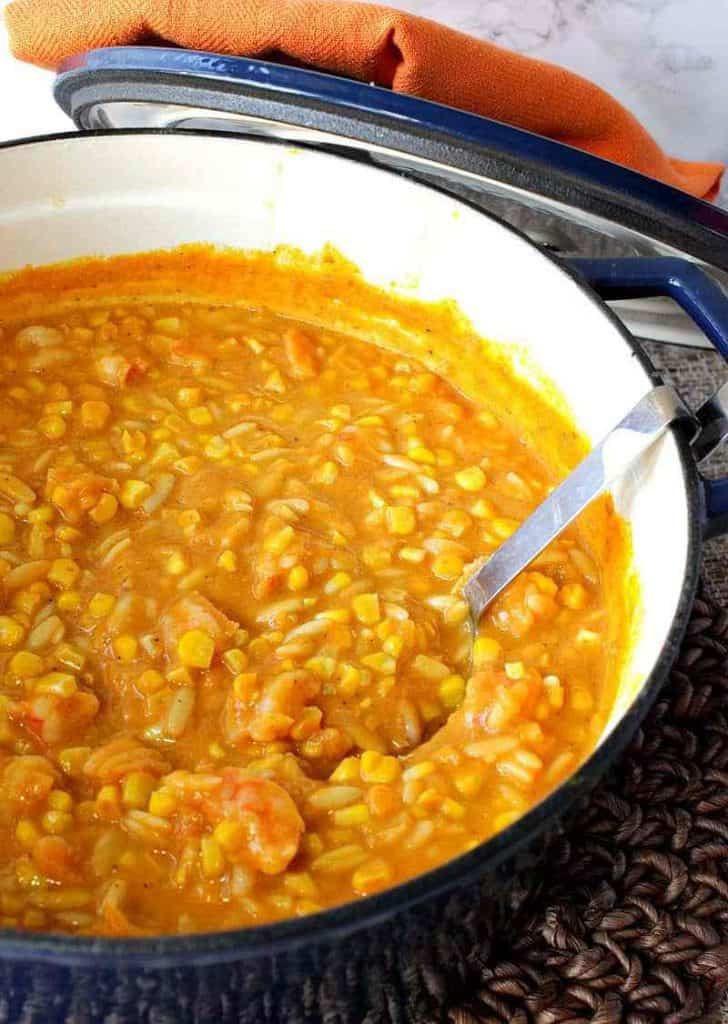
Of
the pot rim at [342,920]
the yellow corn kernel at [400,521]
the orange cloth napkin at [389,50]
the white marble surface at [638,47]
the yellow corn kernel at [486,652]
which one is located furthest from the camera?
the white marble surface at [638,47]

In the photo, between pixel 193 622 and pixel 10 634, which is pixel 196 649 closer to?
pixel 193 622

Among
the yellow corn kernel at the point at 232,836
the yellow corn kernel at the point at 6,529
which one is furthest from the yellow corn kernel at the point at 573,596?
the yellow corn kernel at the point at 6,529

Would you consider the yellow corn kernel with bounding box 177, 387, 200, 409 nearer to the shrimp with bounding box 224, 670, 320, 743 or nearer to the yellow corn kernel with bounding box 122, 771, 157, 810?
the shrimp with bounding box 224, 670, 320, 743

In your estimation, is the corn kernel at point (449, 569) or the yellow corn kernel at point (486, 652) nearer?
the yellow corn kernel at point (486, 652)

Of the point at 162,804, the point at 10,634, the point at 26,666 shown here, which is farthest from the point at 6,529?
the point at 162,804

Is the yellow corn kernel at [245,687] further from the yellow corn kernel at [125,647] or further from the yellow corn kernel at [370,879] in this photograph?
the yellow corn kernel at [370,879]

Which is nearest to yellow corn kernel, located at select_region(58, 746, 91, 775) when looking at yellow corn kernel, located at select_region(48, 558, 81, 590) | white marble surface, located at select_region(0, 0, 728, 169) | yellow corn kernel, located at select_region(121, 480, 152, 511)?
yellow corn kernel, located at select_region(48, 558, 81, 590)

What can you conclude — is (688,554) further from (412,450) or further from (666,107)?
(666,107)
